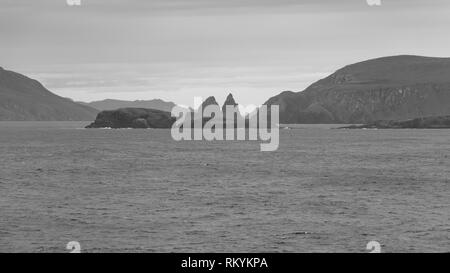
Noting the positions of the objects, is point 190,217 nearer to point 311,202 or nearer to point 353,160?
point 311,202

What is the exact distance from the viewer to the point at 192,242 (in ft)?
137

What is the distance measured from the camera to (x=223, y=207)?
2297 inches

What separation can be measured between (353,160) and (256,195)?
59057mm

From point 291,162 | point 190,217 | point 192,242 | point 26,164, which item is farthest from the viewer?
point 291,162

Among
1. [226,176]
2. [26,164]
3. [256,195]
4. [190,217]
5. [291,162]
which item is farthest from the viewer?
[291,162]

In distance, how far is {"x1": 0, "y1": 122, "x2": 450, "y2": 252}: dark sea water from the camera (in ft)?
139

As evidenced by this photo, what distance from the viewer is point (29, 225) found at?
157 ft

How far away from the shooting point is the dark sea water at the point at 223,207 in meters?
42.4

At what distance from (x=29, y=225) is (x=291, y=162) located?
73.1 metres
